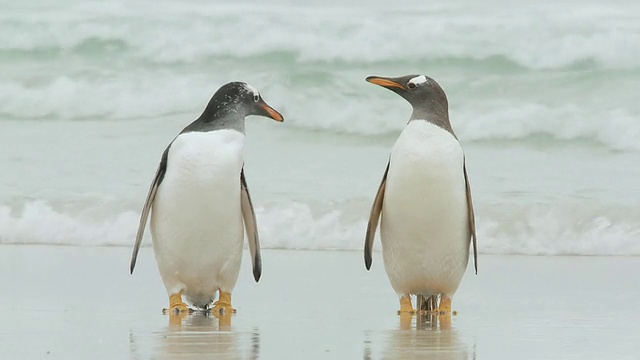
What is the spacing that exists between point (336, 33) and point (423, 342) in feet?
41.5

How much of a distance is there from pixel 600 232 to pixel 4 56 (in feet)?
31.8

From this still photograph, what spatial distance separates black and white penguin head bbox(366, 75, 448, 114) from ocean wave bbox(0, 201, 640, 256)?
3.71m

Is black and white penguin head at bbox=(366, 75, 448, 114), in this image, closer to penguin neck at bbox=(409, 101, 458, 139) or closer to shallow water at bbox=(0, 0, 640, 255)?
penguin neck at bbox=(409, 101, 458, 139)

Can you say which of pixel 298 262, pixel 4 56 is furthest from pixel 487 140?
pixel 4 56

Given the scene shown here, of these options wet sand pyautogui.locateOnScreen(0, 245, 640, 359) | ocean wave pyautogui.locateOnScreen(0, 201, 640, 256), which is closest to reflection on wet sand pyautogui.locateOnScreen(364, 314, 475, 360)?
wet sand pyautogui.locateOnScreen(0, 245, 640, 359)

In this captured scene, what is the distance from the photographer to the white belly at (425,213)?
21.1 feet

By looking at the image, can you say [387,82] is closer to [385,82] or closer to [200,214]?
Result: [385,82]

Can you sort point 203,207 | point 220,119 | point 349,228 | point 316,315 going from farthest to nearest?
point 349,228 → point 220,119 → point 203,207 → point 316,315

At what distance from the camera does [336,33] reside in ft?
58.2

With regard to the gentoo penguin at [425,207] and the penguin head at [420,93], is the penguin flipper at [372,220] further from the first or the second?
the penguin head at [420,93]

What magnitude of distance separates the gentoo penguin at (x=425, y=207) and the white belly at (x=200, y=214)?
71 centimetres

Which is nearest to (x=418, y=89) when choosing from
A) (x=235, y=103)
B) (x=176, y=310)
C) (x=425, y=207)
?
(x=425, y=207)

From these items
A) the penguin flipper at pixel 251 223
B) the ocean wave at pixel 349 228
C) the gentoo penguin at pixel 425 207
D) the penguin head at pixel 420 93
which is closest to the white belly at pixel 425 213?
the gentoo penguin at pixel 425 207

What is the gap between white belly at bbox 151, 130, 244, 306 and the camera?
6.36 m
